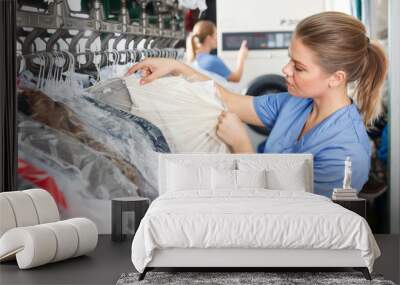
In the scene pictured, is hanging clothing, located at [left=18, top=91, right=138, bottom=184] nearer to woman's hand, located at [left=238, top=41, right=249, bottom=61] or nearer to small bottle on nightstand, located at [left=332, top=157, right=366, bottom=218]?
woman's hand, located at [left=238, top=41, right=249, bottom=61]

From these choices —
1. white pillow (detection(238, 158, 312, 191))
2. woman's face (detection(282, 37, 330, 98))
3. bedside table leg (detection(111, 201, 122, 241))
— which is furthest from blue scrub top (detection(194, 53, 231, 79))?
bedside table leg (detection(111, 201, 122, 241))

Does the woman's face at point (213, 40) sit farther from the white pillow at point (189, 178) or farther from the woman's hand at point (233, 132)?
the white pillow at point (189, 178)

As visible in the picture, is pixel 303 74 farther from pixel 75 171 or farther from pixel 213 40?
pixel 75 171

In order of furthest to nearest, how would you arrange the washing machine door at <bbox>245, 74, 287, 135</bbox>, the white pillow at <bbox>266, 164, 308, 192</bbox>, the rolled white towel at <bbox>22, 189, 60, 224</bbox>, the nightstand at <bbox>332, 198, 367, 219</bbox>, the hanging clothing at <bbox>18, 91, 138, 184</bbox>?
the hanging clothing at <bbox>18, 91, 138, 184</bbox>, the washing machine door at <bbox>245, 74, 287, 135</bbox>, the white pillow at <bbox>266, 164, 308, 192</bbox>, the nightstand at <bbox>332, 198, 367, 219</bbox>, the rolled white towel at <bbox>22, 189, 60, 224</bbox>

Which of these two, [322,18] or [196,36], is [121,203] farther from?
[322,18]

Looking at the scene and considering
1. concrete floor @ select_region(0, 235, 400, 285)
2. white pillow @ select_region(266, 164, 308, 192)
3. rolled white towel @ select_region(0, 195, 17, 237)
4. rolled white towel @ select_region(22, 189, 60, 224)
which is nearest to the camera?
concrete floor @ select_region(0, 235, 400, 285)

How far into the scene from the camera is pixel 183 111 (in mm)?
7191

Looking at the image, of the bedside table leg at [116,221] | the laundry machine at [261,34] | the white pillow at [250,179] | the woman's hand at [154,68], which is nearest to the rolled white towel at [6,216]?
the bedside table leg at [116,221]

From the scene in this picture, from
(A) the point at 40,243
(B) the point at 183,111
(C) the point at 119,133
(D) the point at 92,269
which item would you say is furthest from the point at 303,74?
(A) the point at 40,243

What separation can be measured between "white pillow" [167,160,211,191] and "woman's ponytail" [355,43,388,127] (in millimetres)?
1743

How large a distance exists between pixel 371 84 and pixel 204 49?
1738 mm

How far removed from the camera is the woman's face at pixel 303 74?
22.9 ft

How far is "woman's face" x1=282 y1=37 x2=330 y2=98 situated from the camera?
698cm

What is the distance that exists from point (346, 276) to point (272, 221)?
0.72m
